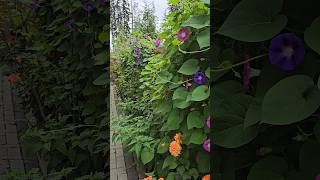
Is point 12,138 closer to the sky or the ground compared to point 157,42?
closer to the ground

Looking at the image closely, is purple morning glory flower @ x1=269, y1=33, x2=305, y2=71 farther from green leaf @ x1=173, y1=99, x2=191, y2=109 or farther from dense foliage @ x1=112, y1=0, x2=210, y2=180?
green leaf @ x1=173, y1=99, x2=191, y2=109

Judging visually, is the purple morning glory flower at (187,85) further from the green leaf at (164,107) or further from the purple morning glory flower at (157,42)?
the purple morning glory flower at (157,42)

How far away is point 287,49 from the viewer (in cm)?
58

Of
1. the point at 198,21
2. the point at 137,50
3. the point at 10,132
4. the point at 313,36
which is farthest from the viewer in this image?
the point at 137,50

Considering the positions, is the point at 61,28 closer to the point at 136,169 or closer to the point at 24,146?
the point at 24,146

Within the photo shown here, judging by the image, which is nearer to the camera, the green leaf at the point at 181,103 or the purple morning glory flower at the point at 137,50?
the green leaf at the point at 181,103

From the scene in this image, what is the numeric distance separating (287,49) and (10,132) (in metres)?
1.40

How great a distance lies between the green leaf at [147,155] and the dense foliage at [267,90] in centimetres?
138

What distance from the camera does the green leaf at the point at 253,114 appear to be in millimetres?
618

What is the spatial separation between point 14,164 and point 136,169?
0.71m

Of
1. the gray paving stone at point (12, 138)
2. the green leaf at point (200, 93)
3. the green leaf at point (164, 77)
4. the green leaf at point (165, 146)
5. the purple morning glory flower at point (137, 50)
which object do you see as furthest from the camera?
the purple morning glory flower at point (137, 50)

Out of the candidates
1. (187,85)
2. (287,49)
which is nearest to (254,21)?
(287,49)

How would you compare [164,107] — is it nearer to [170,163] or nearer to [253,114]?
[170,163]

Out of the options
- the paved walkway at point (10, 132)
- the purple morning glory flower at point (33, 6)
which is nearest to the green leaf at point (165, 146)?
the paved walkway at point (10, 132)
